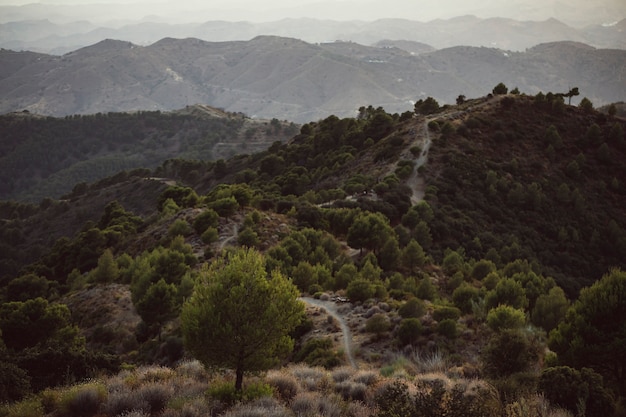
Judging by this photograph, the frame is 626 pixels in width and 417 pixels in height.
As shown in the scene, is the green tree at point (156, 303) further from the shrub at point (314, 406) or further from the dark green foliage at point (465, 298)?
the shrub at point (314, 406)

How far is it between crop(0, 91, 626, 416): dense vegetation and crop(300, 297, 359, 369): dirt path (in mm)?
663

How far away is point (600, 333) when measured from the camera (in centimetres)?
1552

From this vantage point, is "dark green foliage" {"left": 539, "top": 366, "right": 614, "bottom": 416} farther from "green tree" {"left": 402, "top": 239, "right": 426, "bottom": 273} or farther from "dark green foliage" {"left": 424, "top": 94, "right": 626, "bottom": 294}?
"dark green foliage" {"left": 424, "top": 94, "right": 626, "bottom": 294}

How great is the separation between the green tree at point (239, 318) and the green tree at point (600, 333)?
Result: 431 inches

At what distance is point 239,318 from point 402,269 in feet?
119

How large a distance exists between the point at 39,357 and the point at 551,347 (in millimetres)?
21030

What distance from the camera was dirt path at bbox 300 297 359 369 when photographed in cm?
2362

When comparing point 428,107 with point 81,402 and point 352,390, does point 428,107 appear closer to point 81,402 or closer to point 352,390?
point 352,390

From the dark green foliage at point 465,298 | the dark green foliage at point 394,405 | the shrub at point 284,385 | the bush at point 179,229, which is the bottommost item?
the dark green foliage at point 465,298

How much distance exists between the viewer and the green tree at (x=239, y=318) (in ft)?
42.1

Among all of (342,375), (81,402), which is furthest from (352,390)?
(81,402)

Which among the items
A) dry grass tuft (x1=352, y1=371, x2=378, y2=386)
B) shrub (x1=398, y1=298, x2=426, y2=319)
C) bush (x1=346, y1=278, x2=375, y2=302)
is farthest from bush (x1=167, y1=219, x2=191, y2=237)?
dry grass tuft (x1=352, y1=371, x2=378, y2=386)

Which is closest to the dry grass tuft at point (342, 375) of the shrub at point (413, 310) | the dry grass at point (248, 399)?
the dry grass at point (248, 399)

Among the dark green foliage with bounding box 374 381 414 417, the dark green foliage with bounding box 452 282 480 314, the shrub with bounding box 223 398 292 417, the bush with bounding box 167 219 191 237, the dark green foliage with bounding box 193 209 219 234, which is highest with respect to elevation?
the dark green foliage with bounding box 374 381 414 417
